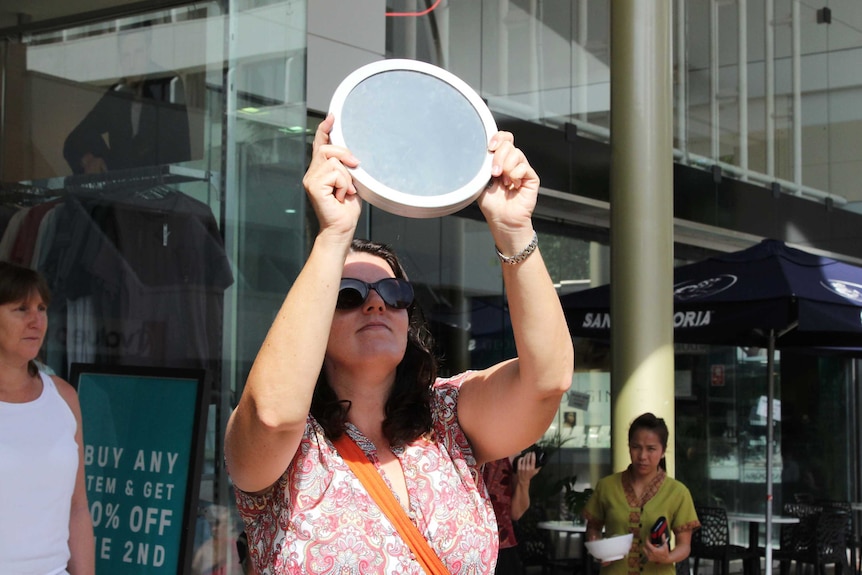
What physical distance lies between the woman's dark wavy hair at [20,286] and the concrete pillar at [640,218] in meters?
3.09

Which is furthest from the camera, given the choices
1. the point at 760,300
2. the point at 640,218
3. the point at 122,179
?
the point at 760,300

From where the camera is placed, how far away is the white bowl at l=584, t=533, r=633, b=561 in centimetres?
479

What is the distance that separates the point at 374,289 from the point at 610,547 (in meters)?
3.08

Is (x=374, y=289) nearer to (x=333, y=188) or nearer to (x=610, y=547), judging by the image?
(x=333, y=188)

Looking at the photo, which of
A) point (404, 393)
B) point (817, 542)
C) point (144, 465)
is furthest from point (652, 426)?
point (817, 542)

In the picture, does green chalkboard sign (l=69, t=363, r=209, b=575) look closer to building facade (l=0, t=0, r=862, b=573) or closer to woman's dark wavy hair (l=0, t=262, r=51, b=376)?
building facade (l=0, t=0, r=862, b=573)

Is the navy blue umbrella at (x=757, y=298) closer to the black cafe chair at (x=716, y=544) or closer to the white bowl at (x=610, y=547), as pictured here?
the white bowl at (x=610, y=547)

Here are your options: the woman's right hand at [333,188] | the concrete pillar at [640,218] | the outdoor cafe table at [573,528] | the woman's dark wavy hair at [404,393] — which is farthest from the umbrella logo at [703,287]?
the woman's right hand at [333,188]

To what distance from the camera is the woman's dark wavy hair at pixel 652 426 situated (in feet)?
17.6

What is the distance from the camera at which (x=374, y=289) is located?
209cm

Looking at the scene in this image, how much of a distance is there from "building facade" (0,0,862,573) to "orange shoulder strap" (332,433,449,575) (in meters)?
2.17

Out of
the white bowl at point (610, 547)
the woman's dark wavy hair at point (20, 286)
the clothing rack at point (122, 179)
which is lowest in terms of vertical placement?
Answer: the white bowl at point (610, 547)

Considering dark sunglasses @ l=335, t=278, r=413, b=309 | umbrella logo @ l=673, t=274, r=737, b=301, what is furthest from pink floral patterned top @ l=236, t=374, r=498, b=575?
umbrella logo @ l=673, t=274, r=737, b=301

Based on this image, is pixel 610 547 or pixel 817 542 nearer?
pixel 610 547
